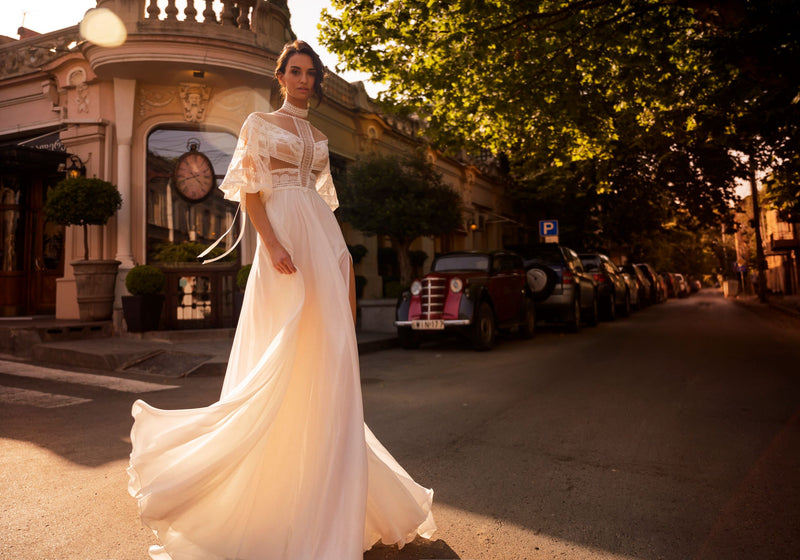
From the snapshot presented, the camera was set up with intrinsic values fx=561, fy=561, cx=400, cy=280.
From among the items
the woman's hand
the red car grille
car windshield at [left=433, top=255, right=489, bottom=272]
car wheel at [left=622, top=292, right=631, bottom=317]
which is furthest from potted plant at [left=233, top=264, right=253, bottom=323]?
car wheel at [left=622, top=292, right=631, bottom=317]

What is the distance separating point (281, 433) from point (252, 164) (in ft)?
3.98

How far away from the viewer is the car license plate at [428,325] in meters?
10.2

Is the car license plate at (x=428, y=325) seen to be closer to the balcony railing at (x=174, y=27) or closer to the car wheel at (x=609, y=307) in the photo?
the balcony railing at (x=174, y=27)

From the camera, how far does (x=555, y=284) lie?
13.4 metres

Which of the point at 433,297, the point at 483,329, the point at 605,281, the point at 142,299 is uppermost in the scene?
the point at 605,281

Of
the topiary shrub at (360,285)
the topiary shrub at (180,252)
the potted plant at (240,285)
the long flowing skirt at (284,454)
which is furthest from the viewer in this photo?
the topiary shrub at (360,285)

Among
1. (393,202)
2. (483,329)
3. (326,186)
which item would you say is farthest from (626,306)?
(326,186)

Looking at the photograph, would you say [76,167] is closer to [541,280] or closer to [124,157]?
[124,157]

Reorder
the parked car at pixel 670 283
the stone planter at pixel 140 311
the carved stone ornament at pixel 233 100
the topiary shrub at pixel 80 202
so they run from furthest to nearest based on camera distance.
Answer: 1. the parked car at pixel 670 283
2. the carved stone ornament at pixel 233 100
3. the topiary shrub at pixel 80 202
4. the stone planter at pixel 140 311

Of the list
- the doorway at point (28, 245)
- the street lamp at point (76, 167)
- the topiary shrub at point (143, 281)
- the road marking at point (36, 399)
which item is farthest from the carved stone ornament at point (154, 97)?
the road marking at point (36, 399)

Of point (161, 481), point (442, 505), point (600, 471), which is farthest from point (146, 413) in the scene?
point (600, 471)

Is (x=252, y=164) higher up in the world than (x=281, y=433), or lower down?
higher up

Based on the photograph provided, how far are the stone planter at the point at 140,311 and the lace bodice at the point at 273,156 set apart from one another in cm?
896

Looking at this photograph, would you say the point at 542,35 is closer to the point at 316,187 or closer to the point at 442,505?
the point at 316,187
